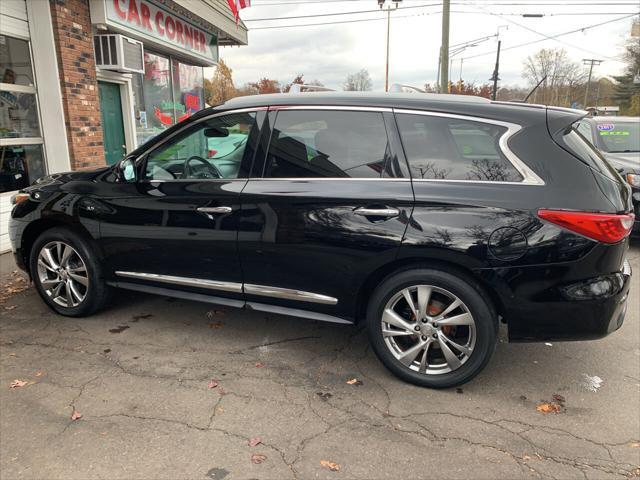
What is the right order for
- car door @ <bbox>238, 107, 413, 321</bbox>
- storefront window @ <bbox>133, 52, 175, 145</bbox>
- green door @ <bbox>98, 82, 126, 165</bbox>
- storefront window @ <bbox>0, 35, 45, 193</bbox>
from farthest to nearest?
storefront window @ <bbox>133, 52, 175, 145</bbox>, green door @ <bbox>98, 82, 126, 165</bbox>, storefront window @ <bbox>0, 35, 45, 193</bbox>, car door @ <bbox>238, 107, 413, 321</bbox>

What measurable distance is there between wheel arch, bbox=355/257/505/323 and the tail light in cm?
53

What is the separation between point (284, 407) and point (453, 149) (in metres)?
1.90

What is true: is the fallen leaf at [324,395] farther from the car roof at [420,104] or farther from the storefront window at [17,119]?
the storefront window at [17,119]

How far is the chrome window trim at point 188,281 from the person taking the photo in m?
3.63

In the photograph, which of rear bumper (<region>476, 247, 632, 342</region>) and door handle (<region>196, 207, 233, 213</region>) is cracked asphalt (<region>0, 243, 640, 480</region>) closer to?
rear bumper (<region>476, 247, 632, 342</region>)

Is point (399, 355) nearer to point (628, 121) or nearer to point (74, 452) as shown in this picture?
point (74, 452)

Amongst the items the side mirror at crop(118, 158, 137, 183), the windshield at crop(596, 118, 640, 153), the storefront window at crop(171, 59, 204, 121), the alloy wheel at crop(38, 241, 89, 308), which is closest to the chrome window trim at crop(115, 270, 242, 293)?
the alloy wheel at crop(38, 241, 89, 308)

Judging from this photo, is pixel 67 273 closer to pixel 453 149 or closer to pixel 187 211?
pixel 187 211

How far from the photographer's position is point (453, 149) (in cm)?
311

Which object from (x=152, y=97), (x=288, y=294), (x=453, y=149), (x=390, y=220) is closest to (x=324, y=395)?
(x=288, y=294)

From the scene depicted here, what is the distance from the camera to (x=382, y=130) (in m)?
3.25

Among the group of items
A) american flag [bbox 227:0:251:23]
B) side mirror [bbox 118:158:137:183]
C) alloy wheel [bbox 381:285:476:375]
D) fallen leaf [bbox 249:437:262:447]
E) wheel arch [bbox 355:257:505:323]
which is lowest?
fallen leaf [bbox 249:437:262:447]

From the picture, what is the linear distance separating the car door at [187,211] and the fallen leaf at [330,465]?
1444 mm

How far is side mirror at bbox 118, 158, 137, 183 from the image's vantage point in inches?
Result: 154
